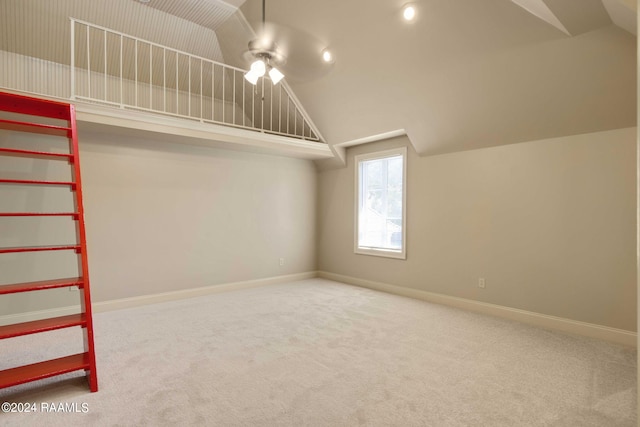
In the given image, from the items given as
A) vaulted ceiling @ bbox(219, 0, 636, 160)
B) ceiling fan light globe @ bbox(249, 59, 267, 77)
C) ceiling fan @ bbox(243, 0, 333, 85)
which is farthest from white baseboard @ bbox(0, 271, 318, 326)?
ceiling fan light globe @ bbox(249, 59, 267, 77)

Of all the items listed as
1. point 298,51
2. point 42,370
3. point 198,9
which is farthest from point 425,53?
point 42,370

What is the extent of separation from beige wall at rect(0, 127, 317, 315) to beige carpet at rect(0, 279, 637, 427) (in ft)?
2.27

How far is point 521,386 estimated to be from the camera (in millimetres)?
2295

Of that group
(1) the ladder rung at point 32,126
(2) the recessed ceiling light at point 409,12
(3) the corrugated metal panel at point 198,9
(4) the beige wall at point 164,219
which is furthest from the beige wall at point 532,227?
(1) the ladder rung at point 32,126

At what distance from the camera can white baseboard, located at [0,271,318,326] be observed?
144 inches

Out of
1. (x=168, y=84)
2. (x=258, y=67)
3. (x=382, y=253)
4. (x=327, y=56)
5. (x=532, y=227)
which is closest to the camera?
(x=258, y=67)

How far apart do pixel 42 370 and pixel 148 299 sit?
220 centimetres

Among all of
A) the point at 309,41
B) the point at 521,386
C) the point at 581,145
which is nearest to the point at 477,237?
the point at 581,145

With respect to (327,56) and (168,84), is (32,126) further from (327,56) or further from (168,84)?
(168,84)

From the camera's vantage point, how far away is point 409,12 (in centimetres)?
315

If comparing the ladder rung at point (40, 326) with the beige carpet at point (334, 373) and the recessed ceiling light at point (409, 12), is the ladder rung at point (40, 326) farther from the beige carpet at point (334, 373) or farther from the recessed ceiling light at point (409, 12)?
the recessed ceiling light at point (409, 12)

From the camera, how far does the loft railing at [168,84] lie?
4504 mm

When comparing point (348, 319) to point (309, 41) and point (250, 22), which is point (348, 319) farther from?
point (250, 22)

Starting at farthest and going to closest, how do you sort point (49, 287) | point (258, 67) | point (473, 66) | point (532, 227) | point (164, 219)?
point (164, 219) < point (532, 227) < point (473, 66) < point (258, 67) < point (49, 287)
